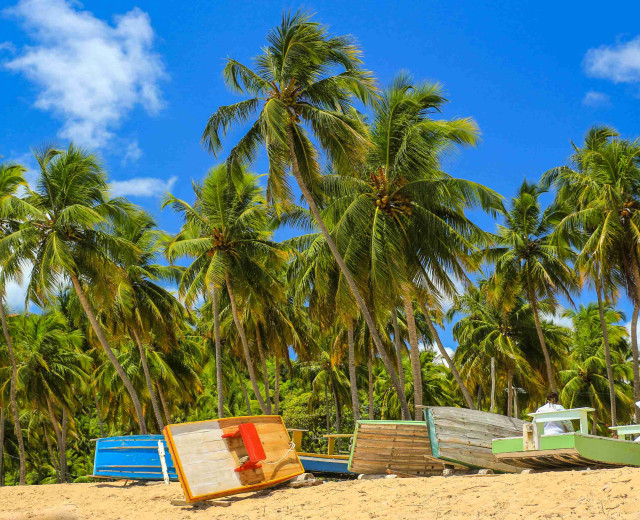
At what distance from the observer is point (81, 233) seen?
2228cm

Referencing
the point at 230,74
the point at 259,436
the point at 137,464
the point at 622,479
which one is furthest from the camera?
the point at 230,74

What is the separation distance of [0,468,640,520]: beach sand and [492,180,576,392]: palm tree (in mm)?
18082

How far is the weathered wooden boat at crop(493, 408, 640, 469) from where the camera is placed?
10211mm

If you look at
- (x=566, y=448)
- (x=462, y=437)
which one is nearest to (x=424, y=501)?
(x=566, y=448)

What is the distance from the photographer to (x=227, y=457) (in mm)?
12406

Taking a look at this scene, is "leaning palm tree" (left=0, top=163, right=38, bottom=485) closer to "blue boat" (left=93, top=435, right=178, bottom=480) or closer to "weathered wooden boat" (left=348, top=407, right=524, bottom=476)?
"blue boat" (left=93, top=435, right=178, bottom=480)

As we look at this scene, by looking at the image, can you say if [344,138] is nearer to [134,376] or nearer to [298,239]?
[298,239]

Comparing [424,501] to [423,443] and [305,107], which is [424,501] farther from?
[305,107]

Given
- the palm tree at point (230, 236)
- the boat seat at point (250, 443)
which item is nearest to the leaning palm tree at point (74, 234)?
the palm tree at point (230, 236)

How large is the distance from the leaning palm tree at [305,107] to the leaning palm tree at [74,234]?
547 centimetres

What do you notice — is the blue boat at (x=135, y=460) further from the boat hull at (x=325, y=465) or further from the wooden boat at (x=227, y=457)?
the wooden boat at (x=227, y=457)

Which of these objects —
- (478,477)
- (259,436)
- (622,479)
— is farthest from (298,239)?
(622,479)

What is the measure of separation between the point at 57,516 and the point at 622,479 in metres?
7.76

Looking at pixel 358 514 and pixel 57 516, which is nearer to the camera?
pixel 358 514
